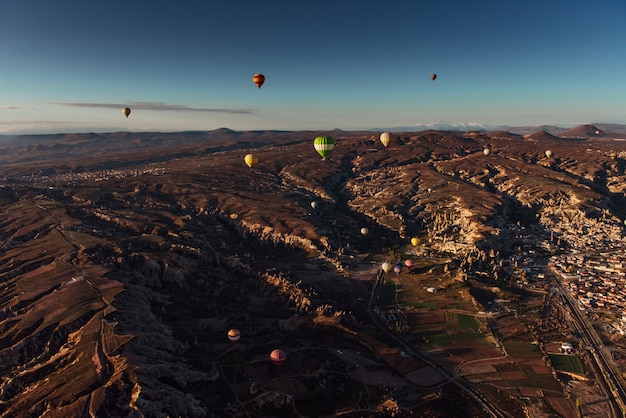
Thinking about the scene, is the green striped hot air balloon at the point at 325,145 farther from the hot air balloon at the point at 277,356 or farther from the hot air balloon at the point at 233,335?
the hot air balloon at the point at 277,356

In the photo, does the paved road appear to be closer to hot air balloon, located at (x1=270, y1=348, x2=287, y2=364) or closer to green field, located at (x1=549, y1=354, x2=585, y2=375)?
green field, located at (x1=549, y1=354, x2=585, y2=375)

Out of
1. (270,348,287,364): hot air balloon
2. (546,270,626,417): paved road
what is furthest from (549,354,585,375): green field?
(270,348,287,364): hot air balloon

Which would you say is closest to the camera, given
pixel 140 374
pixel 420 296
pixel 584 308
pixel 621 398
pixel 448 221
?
pixel 140 374

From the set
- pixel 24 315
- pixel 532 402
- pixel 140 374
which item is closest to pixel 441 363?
pixel 532 402

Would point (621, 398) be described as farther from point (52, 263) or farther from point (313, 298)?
point (52, 263)

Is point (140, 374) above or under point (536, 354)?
above

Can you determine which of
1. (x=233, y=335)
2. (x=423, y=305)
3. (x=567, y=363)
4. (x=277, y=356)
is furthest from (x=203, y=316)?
(x=567, y=363)

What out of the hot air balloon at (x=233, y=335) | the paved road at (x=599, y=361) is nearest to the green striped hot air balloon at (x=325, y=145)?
the hot air balloon at (x=233, y=335)

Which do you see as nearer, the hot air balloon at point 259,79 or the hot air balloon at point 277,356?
the hot air balloon at point 277,356
